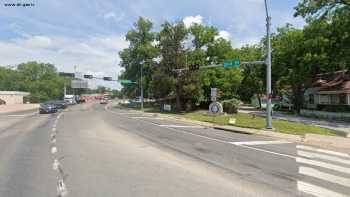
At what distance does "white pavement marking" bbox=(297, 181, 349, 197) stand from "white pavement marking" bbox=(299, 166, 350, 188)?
82cm

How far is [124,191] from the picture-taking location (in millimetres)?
6562

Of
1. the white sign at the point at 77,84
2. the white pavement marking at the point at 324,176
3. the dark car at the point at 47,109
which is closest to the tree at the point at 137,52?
the dark car at the point at 47,109

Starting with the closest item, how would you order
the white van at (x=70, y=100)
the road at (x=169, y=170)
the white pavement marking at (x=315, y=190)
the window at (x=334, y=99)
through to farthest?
the white pavement marking at (x=315, y=190) → the road at (x=169, y=170) → the window at (x=334, y=99) → the white van at (x=70, y=100)

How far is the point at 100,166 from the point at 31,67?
13794 centimetres

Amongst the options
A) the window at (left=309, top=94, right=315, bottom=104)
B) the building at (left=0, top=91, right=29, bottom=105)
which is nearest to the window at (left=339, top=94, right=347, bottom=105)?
the window at (left=309, top=94, right=315, bottom=104)

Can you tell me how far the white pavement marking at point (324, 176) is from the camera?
762cm

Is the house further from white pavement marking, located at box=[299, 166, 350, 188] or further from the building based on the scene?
the building

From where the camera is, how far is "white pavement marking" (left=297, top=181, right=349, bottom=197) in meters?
6.59

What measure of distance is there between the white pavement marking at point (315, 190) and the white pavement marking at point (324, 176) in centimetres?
82

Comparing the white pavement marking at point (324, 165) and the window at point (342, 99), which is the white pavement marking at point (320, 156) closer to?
the white pavement marking at point (324, 165)

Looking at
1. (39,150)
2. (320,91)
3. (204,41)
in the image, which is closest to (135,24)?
(204,41)

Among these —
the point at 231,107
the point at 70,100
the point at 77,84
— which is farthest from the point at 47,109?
the point at 77,84

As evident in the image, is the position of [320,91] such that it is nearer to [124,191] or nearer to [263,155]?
[263,155]

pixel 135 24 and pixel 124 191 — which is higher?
pixel 135 24
